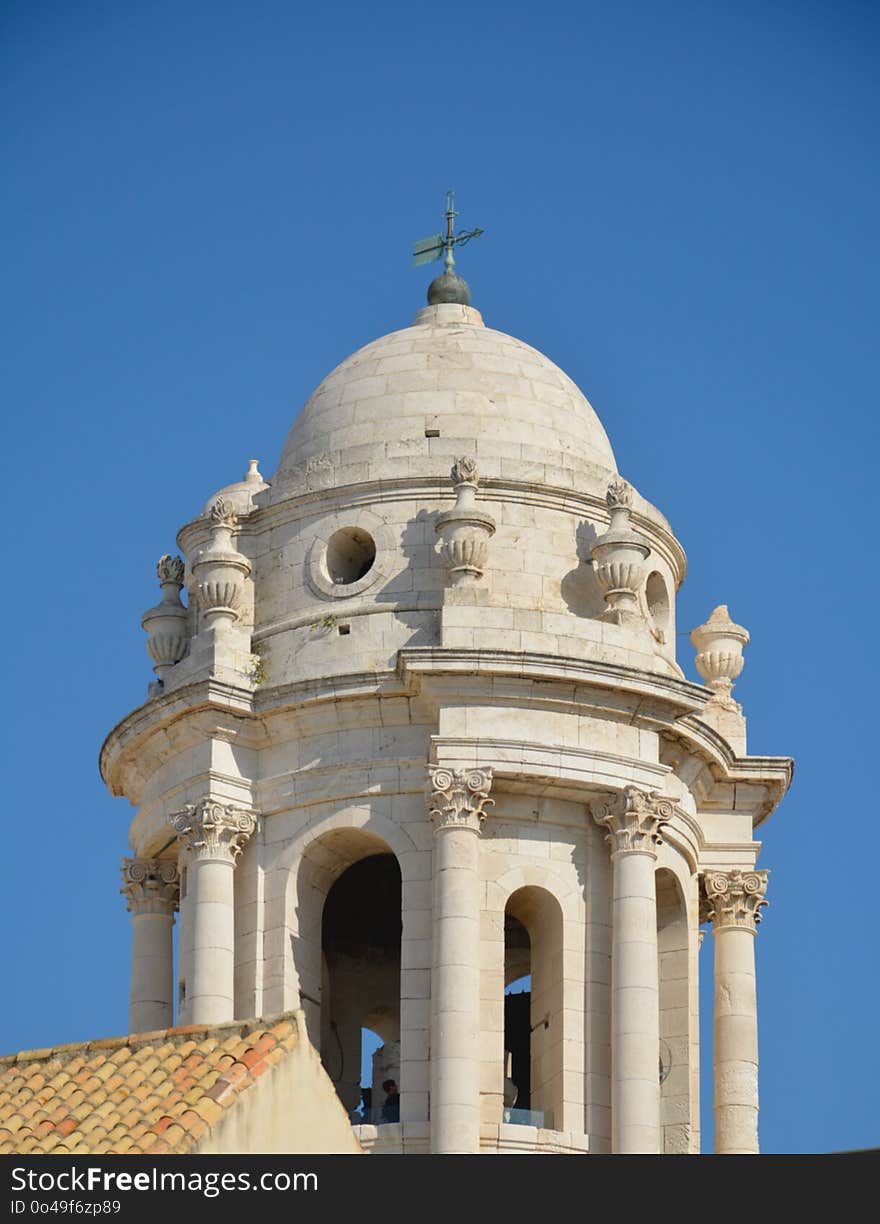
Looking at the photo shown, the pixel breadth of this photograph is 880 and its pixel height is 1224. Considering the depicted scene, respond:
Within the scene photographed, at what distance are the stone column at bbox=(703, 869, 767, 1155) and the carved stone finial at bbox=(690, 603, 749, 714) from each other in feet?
9.81

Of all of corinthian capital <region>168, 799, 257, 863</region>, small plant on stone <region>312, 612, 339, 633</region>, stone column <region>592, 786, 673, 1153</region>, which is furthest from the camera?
small plant on stone <region>312, 612, 339, 633</region>

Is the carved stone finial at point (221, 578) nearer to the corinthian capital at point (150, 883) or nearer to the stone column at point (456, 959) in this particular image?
the corinthian capital at point (150, 883)

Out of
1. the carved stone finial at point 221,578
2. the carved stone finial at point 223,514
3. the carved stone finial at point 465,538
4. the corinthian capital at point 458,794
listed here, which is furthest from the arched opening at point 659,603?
the carved stone finial at point 223,514

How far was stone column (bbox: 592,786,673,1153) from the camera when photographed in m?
49.3

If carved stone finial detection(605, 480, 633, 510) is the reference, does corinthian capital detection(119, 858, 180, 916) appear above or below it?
below

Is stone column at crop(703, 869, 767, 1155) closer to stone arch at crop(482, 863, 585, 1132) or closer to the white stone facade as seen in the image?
the white stone facade

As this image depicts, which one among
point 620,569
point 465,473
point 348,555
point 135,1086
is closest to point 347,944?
point 348,555

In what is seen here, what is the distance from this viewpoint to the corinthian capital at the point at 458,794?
5000 centimetres

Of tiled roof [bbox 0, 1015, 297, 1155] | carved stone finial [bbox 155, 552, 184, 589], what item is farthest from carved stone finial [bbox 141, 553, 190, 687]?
tiled roof [bbox 0, 1015, 297, 1155]
